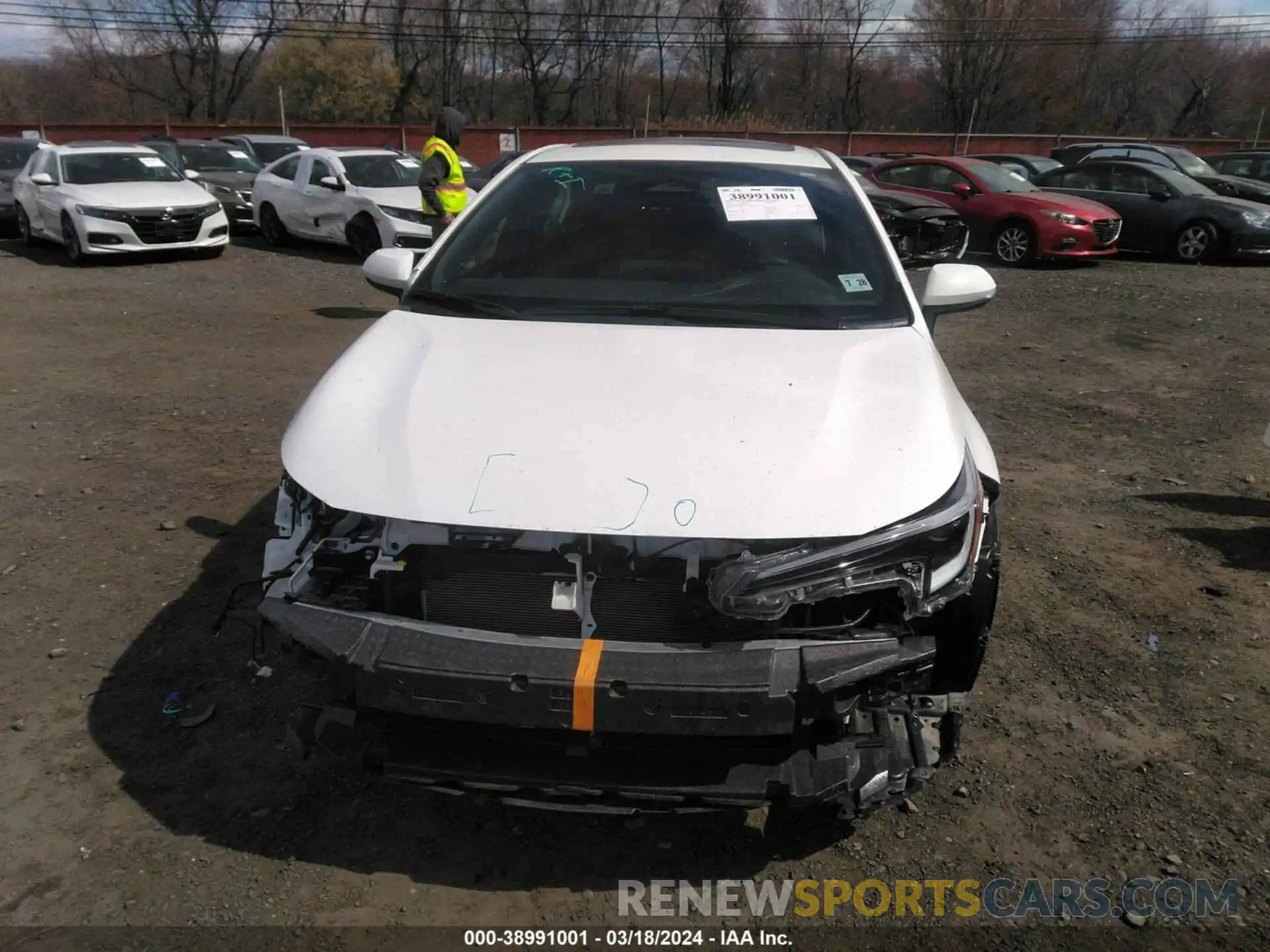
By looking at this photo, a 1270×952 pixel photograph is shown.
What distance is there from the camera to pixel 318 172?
13242 mm

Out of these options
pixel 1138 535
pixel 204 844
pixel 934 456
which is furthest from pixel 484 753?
pixel 1138 535

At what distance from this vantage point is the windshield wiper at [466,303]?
3260 millimetres

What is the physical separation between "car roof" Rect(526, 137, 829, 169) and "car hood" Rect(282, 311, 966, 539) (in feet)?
4.02

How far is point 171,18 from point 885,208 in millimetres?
50778

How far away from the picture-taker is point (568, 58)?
5681 centimetres

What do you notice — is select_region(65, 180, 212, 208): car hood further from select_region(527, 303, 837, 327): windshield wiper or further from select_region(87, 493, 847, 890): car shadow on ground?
select_region(527, 303, 837, 327): windshield wiper

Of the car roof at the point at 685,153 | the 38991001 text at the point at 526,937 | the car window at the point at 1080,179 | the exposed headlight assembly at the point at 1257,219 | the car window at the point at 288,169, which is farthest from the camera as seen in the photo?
the car window at the point at 1080,179

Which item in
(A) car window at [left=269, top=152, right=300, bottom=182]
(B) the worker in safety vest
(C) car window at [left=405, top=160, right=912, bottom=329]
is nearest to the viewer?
(C) car window at [left=405, top=160, right=912, bottom=329]

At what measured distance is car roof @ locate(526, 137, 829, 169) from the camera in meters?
4.04

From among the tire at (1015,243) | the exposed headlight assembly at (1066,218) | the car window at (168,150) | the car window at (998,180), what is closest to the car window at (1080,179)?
the car window at (998,180)

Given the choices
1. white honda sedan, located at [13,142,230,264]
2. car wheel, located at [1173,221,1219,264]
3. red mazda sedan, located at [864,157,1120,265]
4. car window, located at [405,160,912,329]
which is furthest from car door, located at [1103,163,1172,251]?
white honda sedan, located at [13,142,230,264]

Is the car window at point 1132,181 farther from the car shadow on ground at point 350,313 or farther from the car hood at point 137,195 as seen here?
the car hood at point 137,195

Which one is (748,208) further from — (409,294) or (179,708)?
(179,708)

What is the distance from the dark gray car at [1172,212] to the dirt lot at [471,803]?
26.6ft
